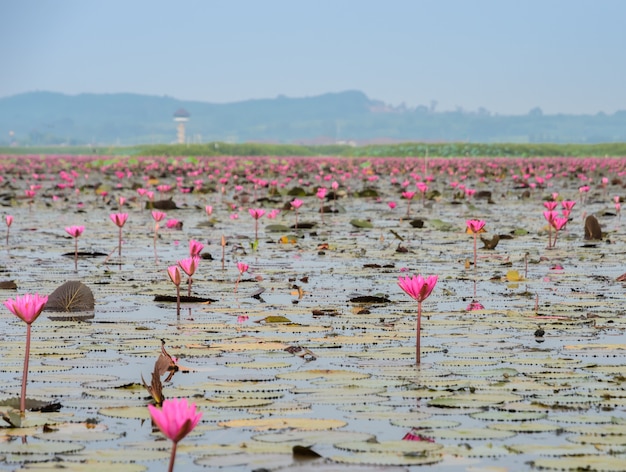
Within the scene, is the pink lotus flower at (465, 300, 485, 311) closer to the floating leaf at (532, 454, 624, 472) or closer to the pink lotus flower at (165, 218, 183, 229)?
the floating leaf at (532, 454, 624, 472)

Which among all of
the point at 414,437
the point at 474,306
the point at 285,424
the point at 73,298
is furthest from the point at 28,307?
the point at 474,306

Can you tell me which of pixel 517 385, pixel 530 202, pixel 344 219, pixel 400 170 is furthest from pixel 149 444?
pixel 400 170

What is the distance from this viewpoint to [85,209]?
16.0 m

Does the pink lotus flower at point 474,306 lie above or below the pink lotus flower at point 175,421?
below

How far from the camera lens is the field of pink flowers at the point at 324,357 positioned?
3.03 m

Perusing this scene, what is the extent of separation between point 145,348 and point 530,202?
14.1 metres

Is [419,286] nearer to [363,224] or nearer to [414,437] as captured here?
[414,437]

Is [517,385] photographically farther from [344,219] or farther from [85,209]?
[85,209]

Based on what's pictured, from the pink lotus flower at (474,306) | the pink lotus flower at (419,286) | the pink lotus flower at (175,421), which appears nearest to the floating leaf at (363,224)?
the pink lotus flower at (474,306)

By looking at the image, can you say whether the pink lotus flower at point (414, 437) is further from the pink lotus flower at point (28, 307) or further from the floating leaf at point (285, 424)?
the pink lotus flower at point (28, 307)

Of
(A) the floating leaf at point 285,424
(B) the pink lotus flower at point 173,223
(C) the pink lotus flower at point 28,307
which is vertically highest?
(C) the pink lotus flower at point 28,307

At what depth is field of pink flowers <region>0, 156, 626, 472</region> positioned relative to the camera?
3.03 m

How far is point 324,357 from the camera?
4480 mm

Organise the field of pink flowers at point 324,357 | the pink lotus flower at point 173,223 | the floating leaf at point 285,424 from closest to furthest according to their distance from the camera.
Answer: the field of pink flowers at point 324,357 < the floating leaf at point 285,424 < the pink lotus flower at point 173,223
